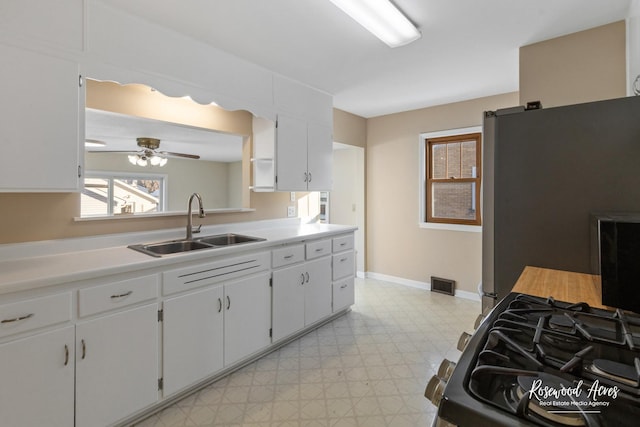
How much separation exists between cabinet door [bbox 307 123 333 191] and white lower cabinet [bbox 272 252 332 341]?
34.2 inches

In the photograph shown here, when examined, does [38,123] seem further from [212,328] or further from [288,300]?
[288,300]

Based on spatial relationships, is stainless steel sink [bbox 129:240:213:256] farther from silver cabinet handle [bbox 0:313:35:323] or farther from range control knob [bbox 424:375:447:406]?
range control knob [bbox 424:375:447:406]

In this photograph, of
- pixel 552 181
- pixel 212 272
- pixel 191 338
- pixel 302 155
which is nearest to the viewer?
pixel 552 181

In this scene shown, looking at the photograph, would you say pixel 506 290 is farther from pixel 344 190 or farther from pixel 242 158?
pixel 344 190

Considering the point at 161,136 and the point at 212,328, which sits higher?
the point at 161,136

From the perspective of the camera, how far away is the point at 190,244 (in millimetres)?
2402

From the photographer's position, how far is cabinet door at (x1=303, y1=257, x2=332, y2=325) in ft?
9.25

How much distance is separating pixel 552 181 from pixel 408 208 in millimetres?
2859

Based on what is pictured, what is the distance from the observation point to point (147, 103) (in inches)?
91.5

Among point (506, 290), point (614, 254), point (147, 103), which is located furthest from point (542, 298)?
point (147, 103)

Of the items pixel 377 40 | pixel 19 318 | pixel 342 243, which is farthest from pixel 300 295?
pixel 377 40

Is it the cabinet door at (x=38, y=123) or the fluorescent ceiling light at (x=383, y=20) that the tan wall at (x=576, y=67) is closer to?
the fluorescent ceiling light at (x=383, y=20)

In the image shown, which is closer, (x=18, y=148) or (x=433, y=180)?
(x=18, y=148)

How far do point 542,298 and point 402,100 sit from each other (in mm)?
3264
